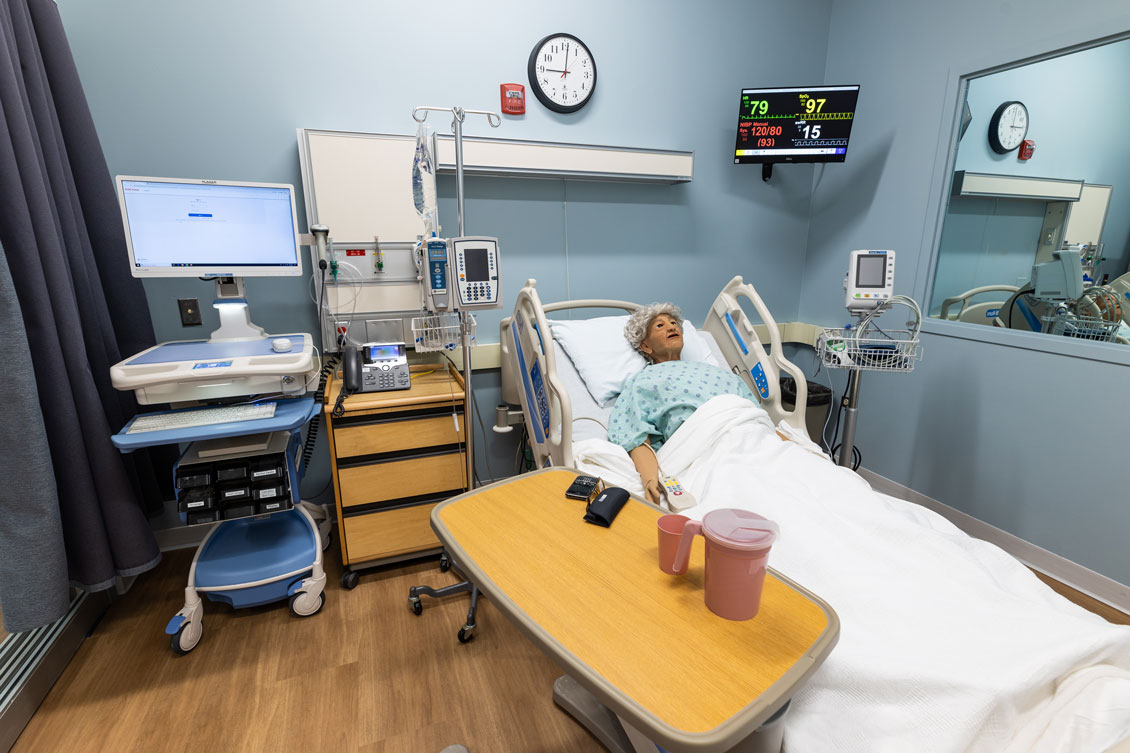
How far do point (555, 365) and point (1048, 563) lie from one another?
2.26 metres

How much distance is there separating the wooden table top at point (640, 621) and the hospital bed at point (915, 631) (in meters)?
0.07

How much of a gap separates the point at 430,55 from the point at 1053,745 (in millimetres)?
2797

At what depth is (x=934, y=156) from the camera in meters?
2.48

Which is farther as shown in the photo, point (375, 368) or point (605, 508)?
point (375, 368)

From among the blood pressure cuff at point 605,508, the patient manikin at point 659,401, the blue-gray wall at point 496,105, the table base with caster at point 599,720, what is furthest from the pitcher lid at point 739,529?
the blue-gray wall at point 496,105

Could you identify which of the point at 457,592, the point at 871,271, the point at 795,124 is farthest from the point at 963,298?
the point at 457,592

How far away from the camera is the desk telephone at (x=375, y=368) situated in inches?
78.9

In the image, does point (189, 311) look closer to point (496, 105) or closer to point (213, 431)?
point (213, 431)

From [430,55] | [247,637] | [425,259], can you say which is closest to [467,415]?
[425,259]

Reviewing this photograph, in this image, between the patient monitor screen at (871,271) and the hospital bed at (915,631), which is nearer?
the hospital bed at (915,631)

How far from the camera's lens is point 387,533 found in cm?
208

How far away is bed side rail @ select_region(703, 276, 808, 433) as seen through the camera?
2.06 metres

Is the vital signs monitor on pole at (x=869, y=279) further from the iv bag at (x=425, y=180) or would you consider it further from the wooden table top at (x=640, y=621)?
the iv bag at (x=425, y=180)

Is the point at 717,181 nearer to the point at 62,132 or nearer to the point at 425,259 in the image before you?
the point at 425,259
